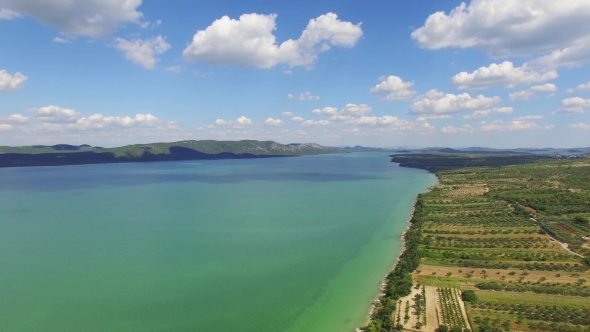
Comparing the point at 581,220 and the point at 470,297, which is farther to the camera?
the point at 581,220

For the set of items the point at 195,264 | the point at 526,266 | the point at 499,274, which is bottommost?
the point at 195,264

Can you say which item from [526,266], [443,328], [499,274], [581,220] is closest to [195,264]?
[443,328]

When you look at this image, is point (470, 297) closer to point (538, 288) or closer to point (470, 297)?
point (470, 297)

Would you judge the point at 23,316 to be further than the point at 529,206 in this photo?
No

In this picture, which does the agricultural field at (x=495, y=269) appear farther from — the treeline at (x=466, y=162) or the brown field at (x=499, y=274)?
the treeline at (x=466, y=162)

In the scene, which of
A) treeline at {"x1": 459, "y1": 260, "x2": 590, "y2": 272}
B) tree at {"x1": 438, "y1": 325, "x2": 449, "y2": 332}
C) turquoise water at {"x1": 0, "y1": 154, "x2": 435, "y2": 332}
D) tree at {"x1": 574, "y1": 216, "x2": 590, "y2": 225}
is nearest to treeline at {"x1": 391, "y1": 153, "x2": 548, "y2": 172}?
tree at {"x1": 574, "y1": 216, "x2": 590, "y2": 225}

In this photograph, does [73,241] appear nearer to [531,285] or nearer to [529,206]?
[531,285]

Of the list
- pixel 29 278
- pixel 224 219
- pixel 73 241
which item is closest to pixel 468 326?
pixel 29 278
